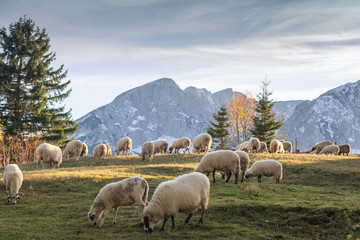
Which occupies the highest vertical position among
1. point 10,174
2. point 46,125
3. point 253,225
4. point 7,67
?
point 7,67

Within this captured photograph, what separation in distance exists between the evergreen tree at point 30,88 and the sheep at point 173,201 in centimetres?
4212

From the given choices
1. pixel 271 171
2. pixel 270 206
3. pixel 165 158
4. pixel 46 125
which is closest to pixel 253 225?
pixel 270 206

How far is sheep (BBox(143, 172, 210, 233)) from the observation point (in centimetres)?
1052

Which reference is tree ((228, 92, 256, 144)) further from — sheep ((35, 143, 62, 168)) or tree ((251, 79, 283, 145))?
sheep ((35, 143, 62, 168))

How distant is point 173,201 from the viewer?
1053 cm

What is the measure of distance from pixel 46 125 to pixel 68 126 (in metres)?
5.38

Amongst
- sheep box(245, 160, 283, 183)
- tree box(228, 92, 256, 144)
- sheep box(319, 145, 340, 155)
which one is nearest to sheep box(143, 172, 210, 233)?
sheep box(245, 160, 283, 183)

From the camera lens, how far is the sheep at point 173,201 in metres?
10.5

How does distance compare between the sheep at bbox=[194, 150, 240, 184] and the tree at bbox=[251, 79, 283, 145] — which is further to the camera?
the tree at bbox=[251, 79, 283, 145]

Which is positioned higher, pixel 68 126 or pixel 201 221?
pixel 68 126

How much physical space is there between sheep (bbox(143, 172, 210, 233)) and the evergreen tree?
42123 millimetres

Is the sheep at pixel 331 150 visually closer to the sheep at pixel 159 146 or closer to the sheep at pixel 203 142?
the sheep at pixel 203 142

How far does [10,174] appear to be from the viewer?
1569 cm

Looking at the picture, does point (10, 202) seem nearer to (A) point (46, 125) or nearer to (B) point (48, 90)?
(A) point (46, 125)
